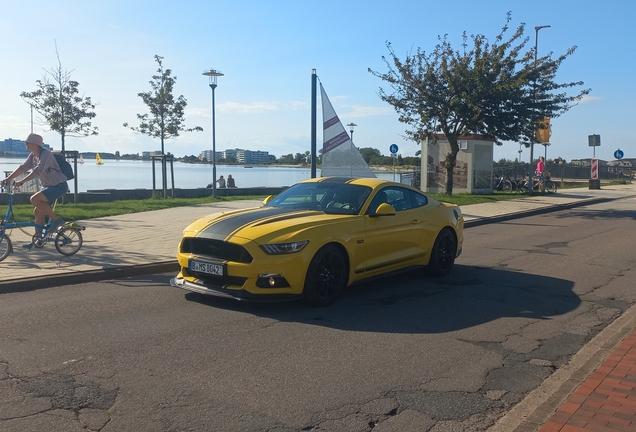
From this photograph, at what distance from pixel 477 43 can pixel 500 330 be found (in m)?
21.2

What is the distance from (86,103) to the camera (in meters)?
23.3

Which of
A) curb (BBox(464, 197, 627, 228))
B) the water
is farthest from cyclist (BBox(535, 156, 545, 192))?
the water

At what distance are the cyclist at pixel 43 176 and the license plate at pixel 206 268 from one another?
3925mm

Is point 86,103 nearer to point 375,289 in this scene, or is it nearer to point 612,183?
point 375,289

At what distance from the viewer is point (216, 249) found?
7.18 meters

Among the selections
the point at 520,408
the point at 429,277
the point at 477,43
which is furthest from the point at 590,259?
the point at 477,43

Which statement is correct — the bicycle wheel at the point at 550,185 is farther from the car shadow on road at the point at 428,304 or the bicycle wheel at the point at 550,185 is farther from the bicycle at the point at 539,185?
the car shadow on road at the point at 428,304

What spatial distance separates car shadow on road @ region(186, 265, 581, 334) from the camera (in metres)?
6.83

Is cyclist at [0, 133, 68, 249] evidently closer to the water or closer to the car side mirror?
the car side mirror

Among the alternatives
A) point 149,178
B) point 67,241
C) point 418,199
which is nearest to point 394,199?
point 418,199

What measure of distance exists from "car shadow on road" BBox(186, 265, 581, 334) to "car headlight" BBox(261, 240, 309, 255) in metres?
0.69

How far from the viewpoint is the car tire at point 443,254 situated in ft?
30.6

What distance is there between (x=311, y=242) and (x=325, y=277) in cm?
49

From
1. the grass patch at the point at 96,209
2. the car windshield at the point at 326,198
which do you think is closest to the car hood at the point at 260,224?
the car windshield at the point at 326,198
